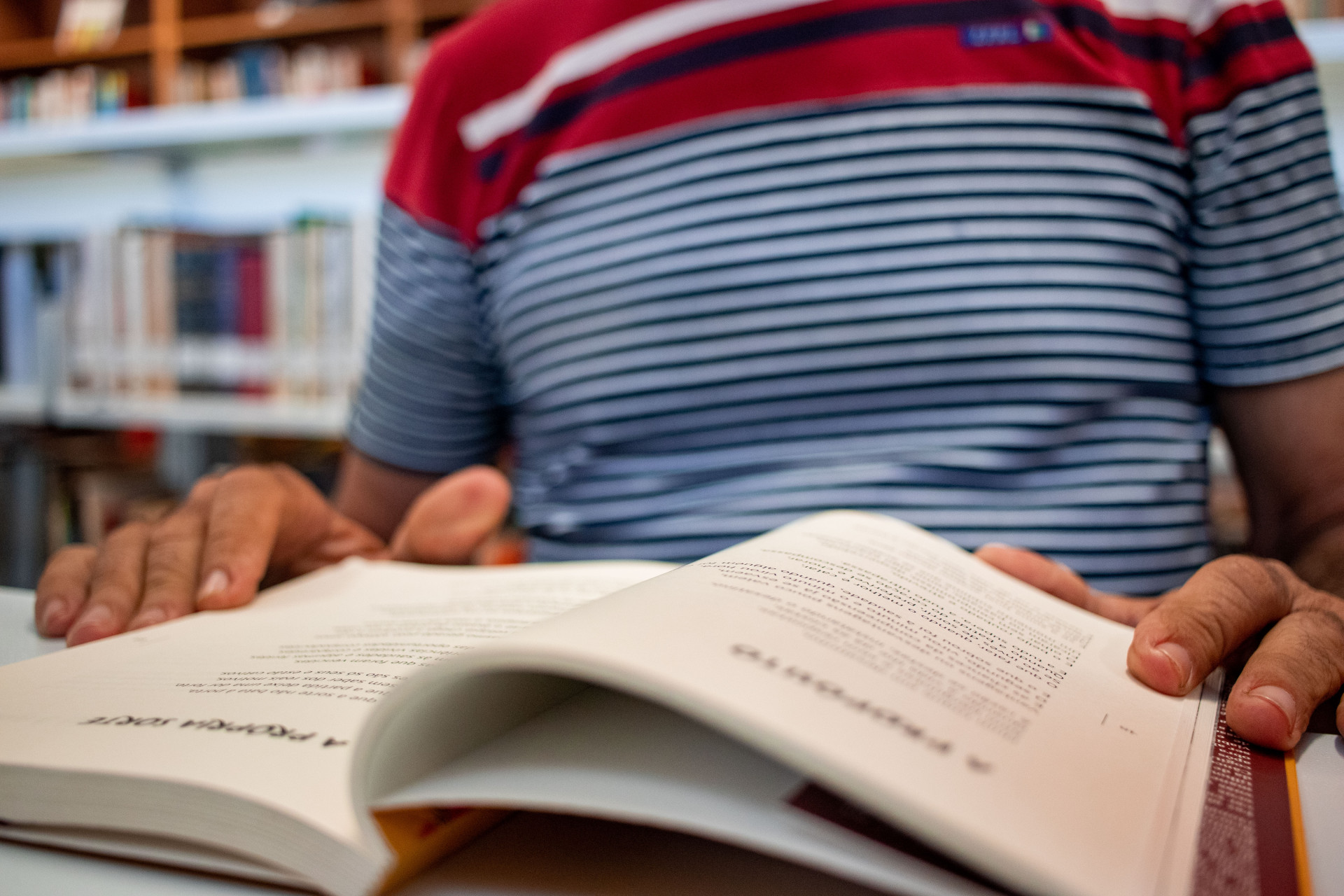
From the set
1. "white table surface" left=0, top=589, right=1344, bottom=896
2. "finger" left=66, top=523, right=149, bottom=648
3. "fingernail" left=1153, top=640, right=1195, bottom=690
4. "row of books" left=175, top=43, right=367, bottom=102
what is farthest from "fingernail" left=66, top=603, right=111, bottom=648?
"row of books" left=175, top=43, right=367, bottom=102

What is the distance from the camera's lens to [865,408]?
0.63 meters

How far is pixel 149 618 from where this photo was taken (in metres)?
0.43

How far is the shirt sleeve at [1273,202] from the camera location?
0.58 m

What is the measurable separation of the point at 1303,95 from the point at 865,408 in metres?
0.35

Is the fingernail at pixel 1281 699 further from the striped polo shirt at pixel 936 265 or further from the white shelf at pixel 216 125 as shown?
the white shelf at pixel 216 125

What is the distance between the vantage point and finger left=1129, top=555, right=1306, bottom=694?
33cm

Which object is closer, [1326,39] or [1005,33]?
[1005,33]

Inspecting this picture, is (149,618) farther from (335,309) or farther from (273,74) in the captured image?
(273,74)

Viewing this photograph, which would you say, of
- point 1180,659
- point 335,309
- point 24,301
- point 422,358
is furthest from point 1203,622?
point 24,301

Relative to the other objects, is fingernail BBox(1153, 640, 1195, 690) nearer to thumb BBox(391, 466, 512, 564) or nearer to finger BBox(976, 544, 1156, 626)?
finger BBox(976, 544, 1156, 626)

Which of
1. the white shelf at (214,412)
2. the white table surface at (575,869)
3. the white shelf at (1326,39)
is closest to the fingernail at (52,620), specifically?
the white table surface at (575,869)

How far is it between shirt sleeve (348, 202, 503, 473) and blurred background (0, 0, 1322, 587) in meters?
0.59

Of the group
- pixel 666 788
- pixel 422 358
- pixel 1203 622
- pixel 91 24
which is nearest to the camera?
pixel 666 788

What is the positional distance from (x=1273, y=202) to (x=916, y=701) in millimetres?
527
